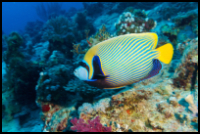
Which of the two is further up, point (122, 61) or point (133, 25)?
point (133, 25)

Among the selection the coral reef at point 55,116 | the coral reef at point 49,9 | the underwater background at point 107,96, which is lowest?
the coral reef at point 55,116

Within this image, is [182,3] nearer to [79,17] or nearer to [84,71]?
[79,17]

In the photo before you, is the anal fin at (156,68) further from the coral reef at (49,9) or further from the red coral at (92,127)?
the coral reef at (49,9)

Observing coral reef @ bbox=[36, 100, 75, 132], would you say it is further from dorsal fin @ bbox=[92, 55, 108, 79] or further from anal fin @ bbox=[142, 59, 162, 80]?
anal fin @ bbox=[142, 59, 162, 80]

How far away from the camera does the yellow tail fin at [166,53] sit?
1146 millimetres

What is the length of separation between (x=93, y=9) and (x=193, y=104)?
51.2ft

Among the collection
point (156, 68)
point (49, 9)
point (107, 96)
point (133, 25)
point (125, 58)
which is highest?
point (49, 9)

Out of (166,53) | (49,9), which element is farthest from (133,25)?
(49,9)

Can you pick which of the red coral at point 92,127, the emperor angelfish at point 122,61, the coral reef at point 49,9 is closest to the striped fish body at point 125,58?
the emperor angelfish at point 122,61

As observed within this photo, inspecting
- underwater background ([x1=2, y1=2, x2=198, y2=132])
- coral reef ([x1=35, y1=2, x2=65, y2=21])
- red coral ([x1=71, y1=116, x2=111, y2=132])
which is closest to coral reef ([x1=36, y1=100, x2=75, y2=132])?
underwater background ([x1=2, y1=2, x2=198, y2=132])

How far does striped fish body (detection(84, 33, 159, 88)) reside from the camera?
119 centimetres

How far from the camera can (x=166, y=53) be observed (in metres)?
1.17

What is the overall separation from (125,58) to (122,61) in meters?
0.05

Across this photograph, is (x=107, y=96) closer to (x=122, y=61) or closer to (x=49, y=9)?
(x=122, y=61)
